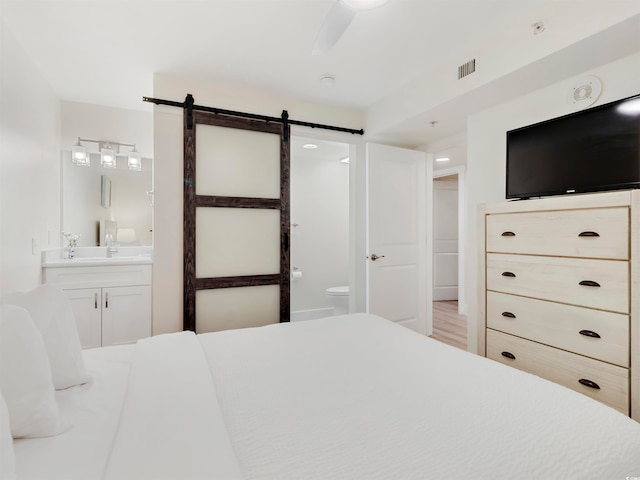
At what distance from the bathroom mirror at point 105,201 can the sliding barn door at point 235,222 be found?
860mm

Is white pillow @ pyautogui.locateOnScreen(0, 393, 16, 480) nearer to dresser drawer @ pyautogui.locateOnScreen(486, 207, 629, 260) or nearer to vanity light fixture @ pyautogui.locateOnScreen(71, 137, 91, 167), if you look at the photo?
dresser drawer @ pyautogui.locateOnScreen(486, 207, 629, 260)

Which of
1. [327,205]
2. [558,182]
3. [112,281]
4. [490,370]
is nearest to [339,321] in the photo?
[490,370]

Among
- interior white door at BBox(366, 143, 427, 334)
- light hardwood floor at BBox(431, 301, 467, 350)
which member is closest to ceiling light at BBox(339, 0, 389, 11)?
interior white door at BBox(366, 143, 427, 334)

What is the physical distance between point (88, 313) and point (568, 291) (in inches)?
134

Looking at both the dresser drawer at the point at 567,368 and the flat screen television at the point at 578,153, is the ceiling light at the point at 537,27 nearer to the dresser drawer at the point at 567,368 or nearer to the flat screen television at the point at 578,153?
the flat screen television at the point at 578,153

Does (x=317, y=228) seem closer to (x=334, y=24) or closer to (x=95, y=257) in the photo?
(x=95, y=257)

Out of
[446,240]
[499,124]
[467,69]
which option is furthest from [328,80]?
[446,240]

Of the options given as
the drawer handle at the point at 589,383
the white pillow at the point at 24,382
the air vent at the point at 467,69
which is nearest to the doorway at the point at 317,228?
the air vent at the point at 467,69

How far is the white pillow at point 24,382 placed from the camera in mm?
864

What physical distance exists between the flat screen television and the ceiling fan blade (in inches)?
57.6

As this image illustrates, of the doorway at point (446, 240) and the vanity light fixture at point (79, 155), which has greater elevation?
the vanity light fixture at point (79, 155)

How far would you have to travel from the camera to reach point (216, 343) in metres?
1.60

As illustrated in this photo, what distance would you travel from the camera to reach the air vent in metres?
2.32

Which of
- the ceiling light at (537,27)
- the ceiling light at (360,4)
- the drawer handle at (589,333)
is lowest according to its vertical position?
the drawer handle at (589,333)
